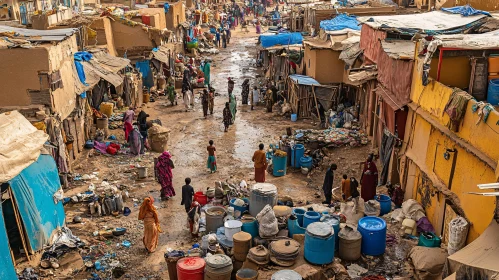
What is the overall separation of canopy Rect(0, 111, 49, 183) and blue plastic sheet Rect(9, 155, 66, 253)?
289 millimetres

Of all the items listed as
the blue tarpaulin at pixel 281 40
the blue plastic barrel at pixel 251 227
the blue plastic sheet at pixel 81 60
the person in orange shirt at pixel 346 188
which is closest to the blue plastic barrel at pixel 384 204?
the person in orange shirt at pixel 346 188

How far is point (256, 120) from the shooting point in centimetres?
1833

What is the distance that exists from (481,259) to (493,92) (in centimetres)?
464

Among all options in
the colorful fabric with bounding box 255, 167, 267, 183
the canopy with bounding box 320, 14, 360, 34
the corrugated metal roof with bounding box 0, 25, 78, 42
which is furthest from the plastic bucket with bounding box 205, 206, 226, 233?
the canopy with bounding box 320, 14, 360, 34

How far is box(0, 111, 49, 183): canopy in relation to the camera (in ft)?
25.2

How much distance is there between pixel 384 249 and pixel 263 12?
53.0m

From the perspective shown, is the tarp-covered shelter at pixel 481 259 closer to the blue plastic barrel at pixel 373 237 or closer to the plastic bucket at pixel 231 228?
the blue plastic barrel at pixel 373 237

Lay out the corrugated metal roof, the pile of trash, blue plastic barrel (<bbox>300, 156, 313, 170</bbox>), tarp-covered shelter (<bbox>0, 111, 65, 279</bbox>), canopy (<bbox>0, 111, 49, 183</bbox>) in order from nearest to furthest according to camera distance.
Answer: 1. canopy (<bbox>0, 111, 49, 183</bbox>)
2. tarp-covered shelter (<bbox>0, 111, 65, 279</bbox>)
3. the corrugated metal roof
4. blue plastic barrel (<bbox>300, 156, 313, 170</bbox>)
5. the pile of trash

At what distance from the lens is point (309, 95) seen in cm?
1758

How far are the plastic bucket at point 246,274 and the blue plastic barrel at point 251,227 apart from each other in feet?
3.75

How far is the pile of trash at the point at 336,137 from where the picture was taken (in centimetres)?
1403

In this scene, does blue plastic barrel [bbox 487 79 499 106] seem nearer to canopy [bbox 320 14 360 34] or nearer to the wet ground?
the wet ground

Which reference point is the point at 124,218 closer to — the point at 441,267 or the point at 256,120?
the point at 441,267

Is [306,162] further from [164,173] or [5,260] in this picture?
[5,260]
